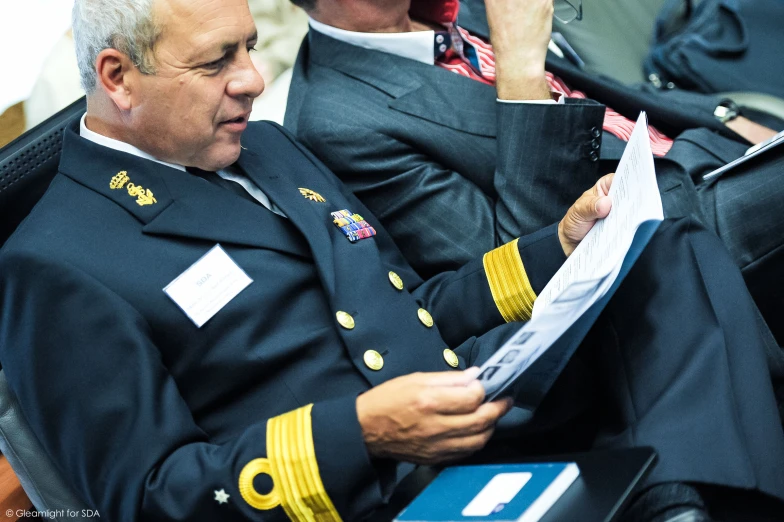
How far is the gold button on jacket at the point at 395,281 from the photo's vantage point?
150cm

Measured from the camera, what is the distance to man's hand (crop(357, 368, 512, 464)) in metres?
1.13

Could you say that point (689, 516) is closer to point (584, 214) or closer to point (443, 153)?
point (584, 214)

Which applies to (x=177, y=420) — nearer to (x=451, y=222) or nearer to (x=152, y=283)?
(x=152, y=283)

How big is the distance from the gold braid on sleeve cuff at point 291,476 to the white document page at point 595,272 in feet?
0.80

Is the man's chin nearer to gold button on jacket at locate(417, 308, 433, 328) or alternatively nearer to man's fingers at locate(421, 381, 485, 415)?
gold button on jacket at locate(417, 308, 433, 328)

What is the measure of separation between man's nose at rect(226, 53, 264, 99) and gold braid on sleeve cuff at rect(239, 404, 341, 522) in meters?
0.53

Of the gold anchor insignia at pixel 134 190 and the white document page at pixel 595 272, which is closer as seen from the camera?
the white document page at pixel 595 272

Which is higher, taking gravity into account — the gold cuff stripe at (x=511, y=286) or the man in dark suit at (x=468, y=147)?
the man in dark suit at (x=468, y=147)

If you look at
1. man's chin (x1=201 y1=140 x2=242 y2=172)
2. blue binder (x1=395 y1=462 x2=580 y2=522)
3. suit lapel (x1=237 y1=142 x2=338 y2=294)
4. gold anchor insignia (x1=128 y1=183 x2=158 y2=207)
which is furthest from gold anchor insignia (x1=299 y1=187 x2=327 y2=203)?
blue binder (x1=395 y1=462 x2=580 y2=522)

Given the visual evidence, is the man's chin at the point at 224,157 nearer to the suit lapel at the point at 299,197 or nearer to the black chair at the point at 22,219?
the suit lapel at the point at 299,197

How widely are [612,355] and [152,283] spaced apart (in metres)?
0.69

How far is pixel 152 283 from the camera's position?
128 centimetres

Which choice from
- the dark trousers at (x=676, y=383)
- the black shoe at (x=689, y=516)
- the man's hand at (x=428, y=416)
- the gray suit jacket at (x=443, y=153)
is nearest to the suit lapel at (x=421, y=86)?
the gray suit jacket at (x=443, y=153)

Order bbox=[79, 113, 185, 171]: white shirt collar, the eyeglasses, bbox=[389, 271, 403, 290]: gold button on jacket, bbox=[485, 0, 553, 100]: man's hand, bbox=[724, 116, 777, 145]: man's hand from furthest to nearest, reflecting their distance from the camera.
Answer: the eyeglasses < bbox=[724, 116, 777, 145]: man's hand < bbox=[485, 0, 553, 100]: man's hand < bbox=[389, 271, 403, 290]: gold button on jacket < bbox=[79, 113, 185, 171]: white shirt collar
